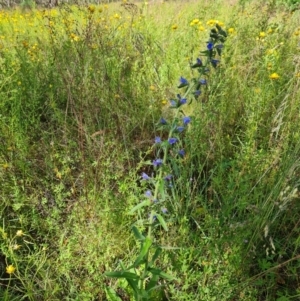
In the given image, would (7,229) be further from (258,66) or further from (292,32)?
(292,32)

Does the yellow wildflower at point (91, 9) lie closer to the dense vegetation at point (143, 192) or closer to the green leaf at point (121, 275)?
the dense vegetation at point (143, 192)

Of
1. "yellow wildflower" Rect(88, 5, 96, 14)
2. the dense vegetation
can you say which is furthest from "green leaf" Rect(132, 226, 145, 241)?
"yellow wildflower" Rect(88, 5, 96, 14)

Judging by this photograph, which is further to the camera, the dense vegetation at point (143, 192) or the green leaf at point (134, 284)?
the dense vegetation at point (143, 192)

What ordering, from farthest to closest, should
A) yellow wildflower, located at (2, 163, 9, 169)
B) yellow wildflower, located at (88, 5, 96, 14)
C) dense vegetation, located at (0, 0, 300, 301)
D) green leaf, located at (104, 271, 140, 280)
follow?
yellow wildflower, located at (88, 5, 96, 14), yellow wildflower, located at (2, 163, 9, 169), dense vegetation, located at (0, 0, 300, 301), green leaf, located at (104, 271, 140, 280)

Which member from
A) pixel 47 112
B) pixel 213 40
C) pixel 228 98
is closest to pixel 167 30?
pixel 228 98

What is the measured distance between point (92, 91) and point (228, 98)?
3.38 ft

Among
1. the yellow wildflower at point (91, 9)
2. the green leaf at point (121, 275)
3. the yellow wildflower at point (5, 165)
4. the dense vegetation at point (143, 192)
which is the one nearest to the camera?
the green leaf at point (121, 275)

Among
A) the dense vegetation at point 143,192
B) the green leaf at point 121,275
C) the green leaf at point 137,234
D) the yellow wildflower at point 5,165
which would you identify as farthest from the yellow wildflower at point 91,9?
the green leaf at point 121,275

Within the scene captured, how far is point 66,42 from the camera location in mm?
2877

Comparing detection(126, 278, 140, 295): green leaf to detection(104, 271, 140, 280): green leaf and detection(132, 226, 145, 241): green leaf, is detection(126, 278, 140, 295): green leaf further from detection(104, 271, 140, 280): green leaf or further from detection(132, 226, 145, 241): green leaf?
detection(132, 226, 145, 241): green leaf

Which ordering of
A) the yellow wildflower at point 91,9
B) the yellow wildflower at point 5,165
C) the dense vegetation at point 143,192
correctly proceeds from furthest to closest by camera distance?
the yellow wildflower at point 91,9
the yellow wildflower at point 5,165
the dense vegetation at point 143,192

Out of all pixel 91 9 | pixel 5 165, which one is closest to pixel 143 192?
pixel 5 165

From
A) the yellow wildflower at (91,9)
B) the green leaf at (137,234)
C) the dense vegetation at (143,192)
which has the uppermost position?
the yellow wildflower at (91,9)

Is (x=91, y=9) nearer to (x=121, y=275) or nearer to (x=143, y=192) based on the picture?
(x=143, y=192)
